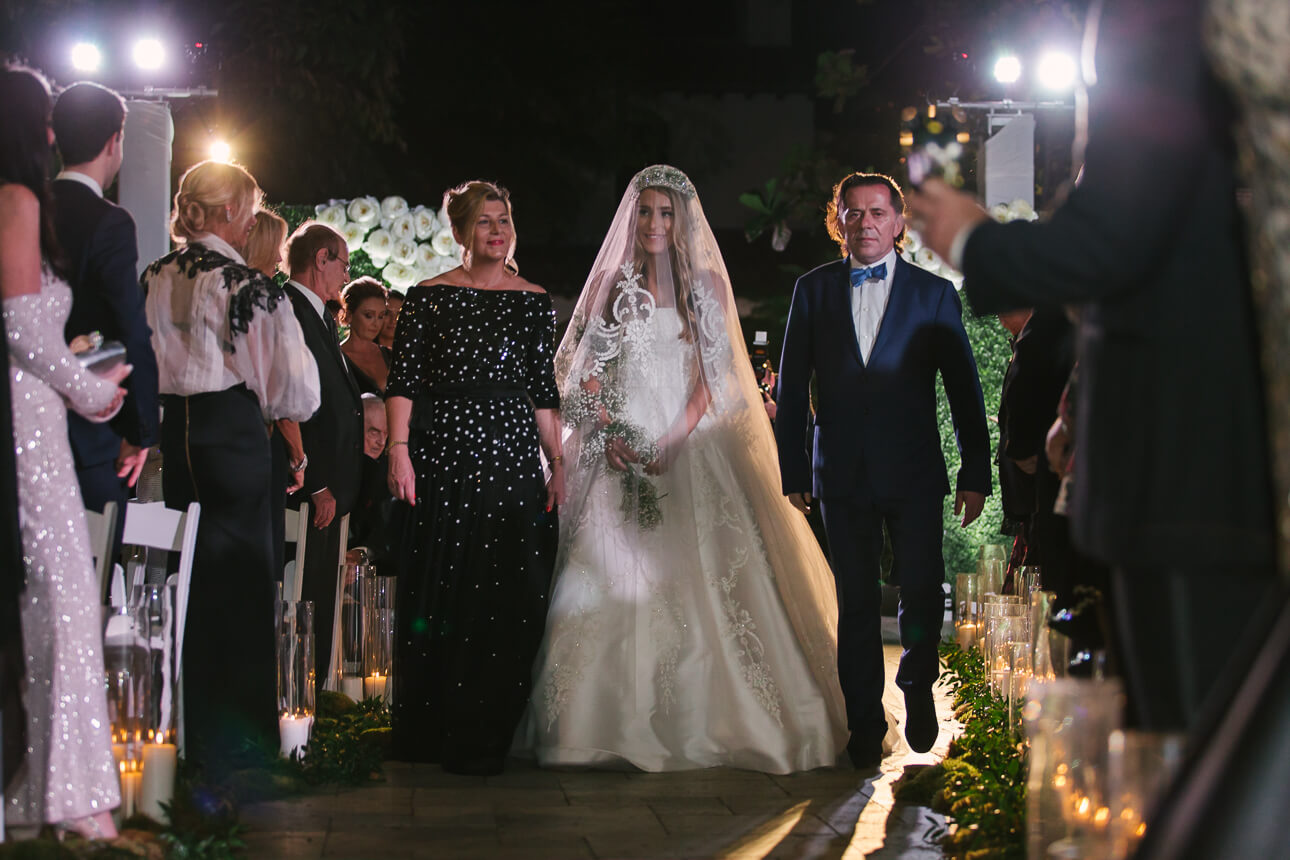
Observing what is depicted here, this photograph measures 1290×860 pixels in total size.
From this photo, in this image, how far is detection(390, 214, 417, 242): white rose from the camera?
332 inches

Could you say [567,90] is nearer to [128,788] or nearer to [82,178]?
[82,178]

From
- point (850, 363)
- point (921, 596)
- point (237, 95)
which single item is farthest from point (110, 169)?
point (237, 95)

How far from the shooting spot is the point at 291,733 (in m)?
4.96

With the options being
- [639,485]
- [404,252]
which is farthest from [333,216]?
[639,485]

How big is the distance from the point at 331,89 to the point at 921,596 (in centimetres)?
1287

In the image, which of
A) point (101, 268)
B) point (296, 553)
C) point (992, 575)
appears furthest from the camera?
point (992, 575)

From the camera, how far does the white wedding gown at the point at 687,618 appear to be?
513 cm

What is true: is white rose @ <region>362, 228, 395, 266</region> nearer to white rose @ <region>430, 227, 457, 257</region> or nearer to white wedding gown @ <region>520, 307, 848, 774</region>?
white rose @ <region>430, 227, 457, 257</region>

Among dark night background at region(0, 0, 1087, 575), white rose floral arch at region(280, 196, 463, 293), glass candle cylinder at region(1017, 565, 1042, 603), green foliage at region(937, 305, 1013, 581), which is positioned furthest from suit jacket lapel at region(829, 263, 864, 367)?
green foliage at region(937, 305, 1013, 581)

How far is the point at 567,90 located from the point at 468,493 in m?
17.5

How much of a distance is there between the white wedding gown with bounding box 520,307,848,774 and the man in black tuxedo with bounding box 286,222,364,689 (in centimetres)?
99

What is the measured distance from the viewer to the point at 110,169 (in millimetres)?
3953

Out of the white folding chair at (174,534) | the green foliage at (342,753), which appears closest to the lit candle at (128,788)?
the white folding chair at (174,534)

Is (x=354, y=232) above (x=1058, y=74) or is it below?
below
